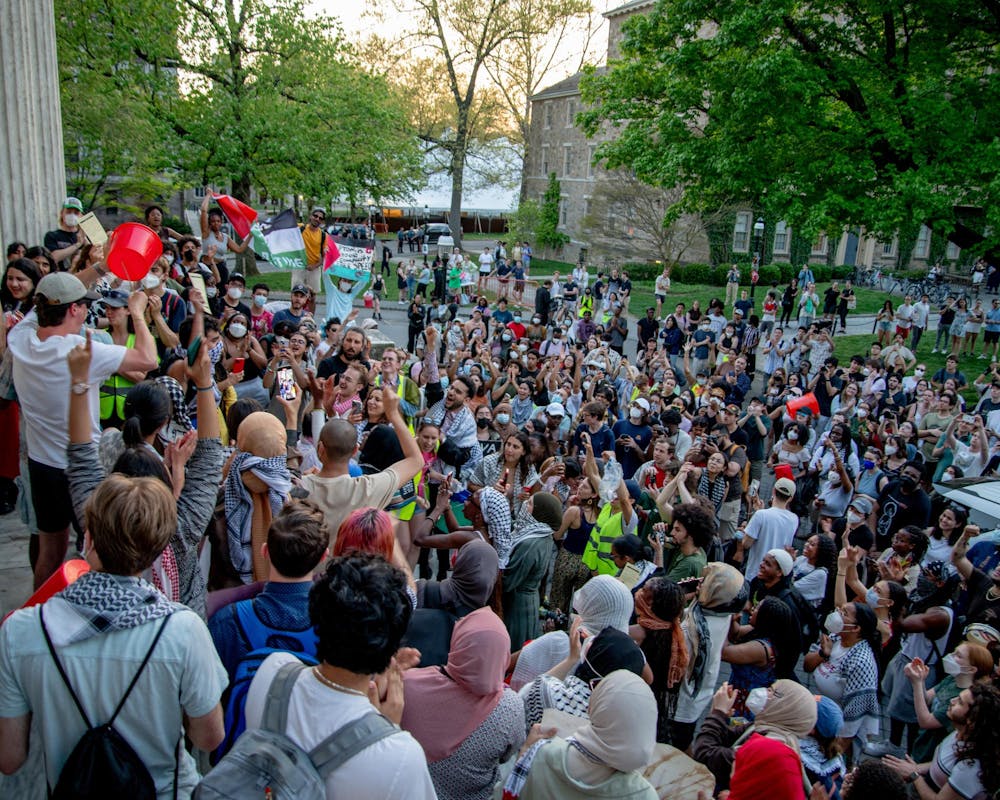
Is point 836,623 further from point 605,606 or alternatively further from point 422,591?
point 422,591

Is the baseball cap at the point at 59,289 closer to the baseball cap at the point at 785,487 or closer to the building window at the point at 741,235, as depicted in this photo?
the baseball cap at the point at 785,487

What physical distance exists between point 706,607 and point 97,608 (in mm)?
3530

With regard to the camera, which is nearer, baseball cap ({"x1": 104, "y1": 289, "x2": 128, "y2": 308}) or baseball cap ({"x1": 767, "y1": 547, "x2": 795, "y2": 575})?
baseball cap ({"x1": 767, "y1": 547, "x2": 795, "y2": 575})

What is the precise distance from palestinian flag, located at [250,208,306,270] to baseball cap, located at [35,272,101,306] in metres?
7.40

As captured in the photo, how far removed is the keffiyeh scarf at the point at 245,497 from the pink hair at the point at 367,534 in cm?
56

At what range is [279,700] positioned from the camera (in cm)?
226

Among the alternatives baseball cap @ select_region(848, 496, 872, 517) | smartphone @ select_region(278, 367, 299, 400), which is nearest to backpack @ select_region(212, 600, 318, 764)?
smartphone @ select_region(278, 367, 299, 400)

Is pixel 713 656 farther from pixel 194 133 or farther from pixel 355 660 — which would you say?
pixel 194 133

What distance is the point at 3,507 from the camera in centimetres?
571

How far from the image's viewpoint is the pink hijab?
316cm

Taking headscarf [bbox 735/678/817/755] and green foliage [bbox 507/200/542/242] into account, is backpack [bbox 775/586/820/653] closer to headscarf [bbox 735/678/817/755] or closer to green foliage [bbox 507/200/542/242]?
headscarf [bbox 735/678/817/755]

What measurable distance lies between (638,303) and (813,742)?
92.1 feet

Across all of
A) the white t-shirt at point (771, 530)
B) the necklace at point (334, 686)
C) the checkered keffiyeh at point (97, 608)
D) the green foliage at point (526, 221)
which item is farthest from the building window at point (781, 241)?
the checkered keffiyeh at point (97, 608)

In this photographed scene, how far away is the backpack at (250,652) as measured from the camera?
266 cm
